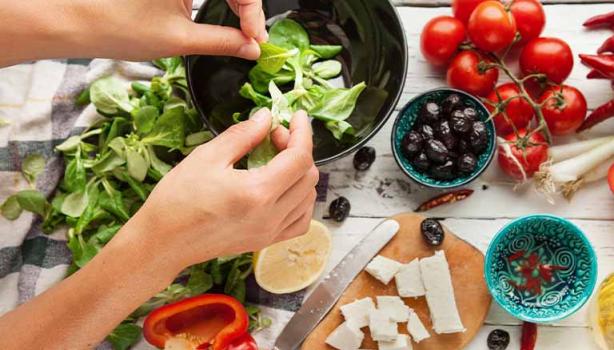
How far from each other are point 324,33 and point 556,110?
1.91 feet

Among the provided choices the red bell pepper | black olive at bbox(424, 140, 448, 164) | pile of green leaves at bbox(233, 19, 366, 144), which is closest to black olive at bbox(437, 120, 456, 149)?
black olive at bbox(424, 140, 448, 164)

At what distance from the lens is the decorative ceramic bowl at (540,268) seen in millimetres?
1634

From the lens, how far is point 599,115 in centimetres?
170

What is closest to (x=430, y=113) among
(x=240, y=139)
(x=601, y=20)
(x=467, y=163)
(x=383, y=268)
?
(x=467, y=163)

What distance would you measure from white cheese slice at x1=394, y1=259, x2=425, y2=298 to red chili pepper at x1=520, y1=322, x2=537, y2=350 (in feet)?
0.84

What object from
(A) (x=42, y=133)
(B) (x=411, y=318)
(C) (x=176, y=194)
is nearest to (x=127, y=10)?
(C) (x=176, y=194)

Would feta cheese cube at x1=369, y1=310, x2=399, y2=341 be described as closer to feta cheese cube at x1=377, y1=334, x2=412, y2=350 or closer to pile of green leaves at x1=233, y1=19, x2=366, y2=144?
feta cheese cube at x1=377, y1=334, x2=412, y2=350

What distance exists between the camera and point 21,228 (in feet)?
5.55

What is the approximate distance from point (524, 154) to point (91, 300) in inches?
40.3

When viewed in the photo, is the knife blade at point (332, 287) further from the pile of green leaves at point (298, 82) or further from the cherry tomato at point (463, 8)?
the cherry tomato at point (463, 8)

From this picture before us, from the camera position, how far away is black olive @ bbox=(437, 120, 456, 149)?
1.66 meters

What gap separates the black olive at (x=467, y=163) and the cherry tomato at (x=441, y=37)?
0.26 m

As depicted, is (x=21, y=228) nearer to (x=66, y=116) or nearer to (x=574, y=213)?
(x=66, y=116)

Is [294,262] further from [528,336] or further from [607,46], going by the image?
[607,46]
